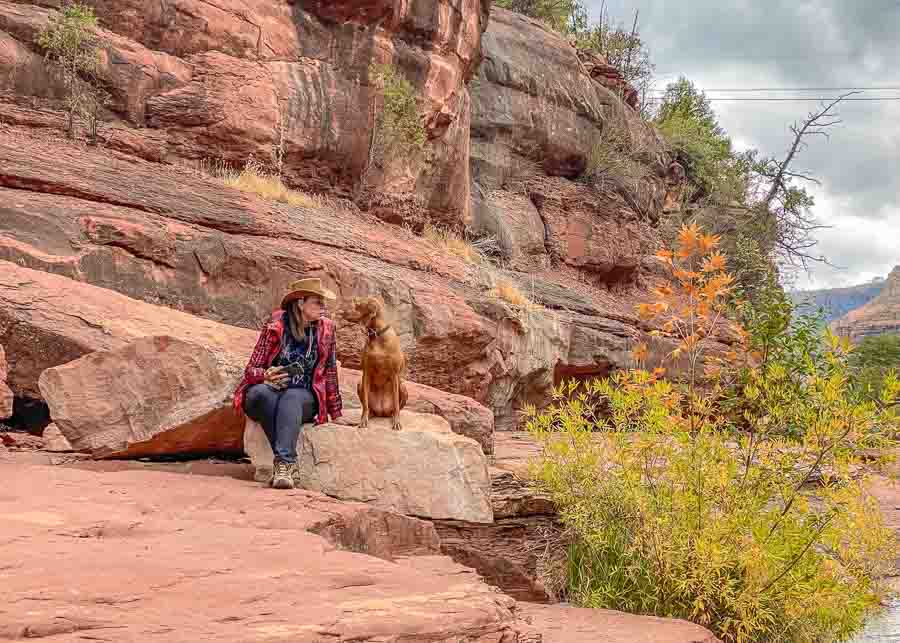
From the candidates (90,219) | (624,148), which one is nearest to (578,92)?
(624,148)

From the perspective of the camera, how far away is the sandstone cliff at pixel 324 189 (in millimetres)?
A: 8414

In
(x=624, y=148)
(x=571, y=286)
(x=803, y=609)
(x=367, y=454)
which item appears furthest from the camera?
(x=624, y=148)

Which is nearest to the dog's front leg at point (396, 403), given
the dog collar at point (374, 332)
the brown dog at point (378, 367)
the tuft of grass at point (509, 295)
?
the brown dog at point (378, 367)

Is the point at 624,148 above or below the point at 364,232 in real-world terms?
above

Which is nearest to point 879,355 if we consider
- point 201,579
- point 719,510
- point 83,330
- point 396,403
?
point 719,510

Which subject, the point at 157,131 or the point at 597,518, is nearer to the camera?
the point at 597,518

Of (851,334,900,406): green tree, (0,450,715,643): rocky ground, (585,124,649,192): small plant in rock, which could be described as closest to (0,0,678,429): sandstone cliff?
(585,124,649,192): small plant in rock

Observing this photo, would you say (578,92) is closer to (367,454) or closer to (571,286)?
(571,286)

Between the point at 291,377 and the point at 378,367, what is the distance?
2.07 feet

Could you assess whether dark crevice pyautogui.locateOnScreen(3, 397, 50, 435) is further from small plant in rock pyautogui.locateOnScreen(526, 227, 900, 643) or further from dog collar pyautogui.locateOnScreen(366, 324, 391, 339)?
small plant in rock pyautogui.locateOnScreen(526, 227, 900, 643)

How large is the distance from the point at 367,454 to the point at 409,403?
1770mm

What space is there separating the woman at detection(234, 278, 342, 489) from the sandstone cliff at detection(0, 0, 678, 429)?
3028 mm

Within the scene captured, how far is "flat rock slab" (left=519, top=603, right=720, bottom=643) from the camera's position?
4.56 meters

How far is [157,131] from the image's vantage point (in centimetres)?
1084
